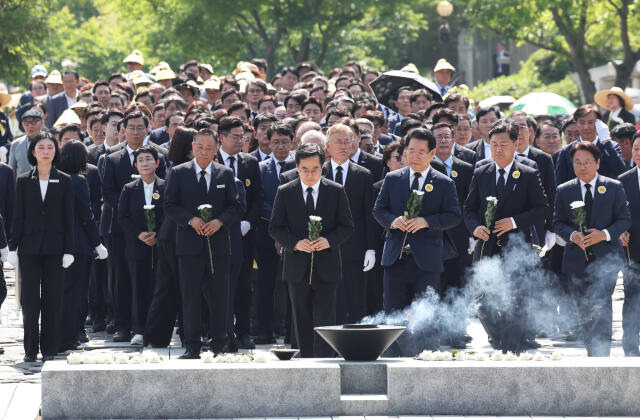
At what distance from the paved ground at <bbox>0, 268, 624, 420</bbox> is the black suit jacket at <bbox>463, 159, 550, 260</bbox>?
139 cm

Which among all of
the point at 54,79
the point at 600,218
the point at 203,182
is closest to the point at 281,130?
the point at 203,182

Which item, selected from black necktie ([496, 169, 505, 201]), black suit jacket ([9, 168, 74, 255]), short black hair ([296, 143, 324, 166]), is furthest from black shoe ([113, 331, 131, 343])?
black necktie ([496, 169, 505, 201])

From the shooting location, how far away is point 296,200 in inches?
494

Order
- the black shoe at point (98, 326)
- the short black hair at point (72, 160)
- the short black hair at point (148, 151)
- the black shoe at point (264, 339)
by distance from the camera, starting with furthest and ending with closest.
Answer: the black shoe at point (98, 326)
the black shoe at point (264, 339)
the short black hair at point (148, 151)
the short black hair at point (72, 160)

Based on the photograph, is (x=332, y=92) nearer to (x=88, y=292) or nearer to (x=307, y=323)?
(x=88, y=292)

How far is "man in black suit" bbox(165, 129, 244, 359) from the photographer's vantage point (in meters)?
A: 13.1

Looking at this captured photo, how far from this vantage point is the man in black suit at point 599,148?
14977mm

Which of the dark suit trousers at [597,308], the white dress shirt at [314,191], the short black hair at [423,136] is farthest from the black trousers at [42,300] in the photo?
the dark suit trousers at [597,308]

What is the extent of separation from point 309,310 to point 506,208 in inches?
90.0

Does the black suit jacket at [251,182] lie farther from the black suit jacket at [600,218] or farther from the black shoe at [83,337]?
the black suit jacket at [600,218]

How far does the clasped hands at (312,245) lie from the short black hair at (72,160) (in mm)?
3044

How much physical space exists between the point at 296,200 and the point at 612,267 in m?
3.11

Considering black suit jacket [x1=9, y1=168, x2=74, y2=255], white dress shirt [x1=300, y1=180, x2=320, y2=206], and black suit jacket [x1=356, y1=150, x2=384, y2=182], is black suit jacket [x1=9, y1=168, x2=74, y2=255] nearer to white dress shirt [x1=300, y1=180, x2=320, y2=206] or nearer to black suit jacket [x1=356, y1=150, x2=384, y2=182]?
white dress shirt [x1=300, y1=180, x2=320, y2=206]

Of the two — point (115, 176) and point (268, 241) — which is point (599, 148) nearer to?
point (268, 241)
